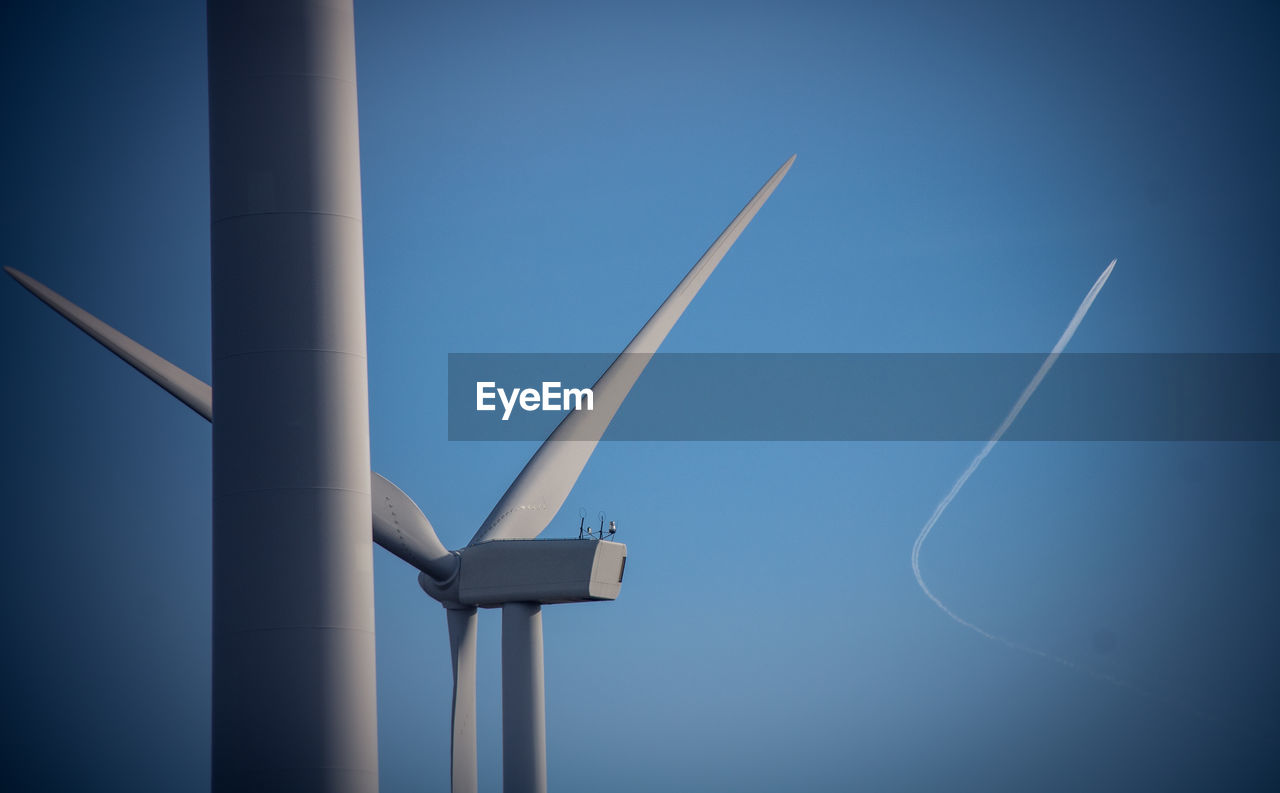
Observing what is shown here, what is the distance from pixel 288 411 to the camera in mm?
25953

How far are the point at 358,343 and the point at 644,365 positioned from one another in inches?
1161

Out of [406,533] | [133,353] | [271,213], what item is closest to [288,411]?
[271,213]

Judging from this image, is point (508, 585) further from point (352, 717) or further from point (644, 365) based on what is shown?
point (352, 717)

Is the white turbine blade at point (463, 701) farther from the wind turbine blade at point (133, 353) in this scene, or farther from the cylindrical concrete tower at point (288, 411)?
the cylindrical concrete tower at point (288, 411)

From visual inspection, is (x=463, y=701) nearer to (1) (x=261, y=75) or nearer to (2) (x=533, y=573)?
(2) (x=533, y=573)

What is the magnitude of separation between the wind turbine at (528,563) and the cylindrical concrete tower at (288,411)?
26088mm

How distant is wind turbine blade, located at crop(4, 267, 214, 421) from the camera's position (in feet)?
148

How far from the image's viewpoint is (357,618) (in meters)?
26.2

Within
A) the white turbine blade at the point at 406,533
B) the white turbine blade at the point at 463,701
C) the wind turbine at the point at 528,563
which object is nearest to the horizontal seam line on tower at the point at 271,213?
the white turbine blade at the point at 406,533

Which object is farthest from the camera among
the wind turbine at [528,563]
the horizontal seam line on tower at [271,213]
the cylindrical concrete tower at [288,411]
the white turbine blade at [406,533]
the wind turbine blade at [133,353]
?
the wind turbine at [528,563]

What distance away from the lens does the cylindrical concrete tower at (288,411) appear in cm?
2541

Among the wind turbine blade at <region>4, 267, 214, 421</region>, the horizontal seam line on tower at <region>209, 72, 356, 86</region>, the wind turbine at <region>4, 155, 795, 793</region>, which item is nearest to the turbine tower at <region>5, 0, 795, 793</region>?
the horizontal seam line on tower at <region>209, 72, 356, 86</region>

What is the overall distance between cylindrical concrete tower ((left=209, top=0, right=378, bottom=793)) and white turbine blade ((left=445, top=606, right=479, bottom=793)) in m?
31.5

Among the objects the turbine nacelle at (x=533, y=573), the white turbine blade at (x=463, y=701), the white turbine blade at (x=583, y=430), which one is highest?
the white turbine blade at (x=583, y=430)
